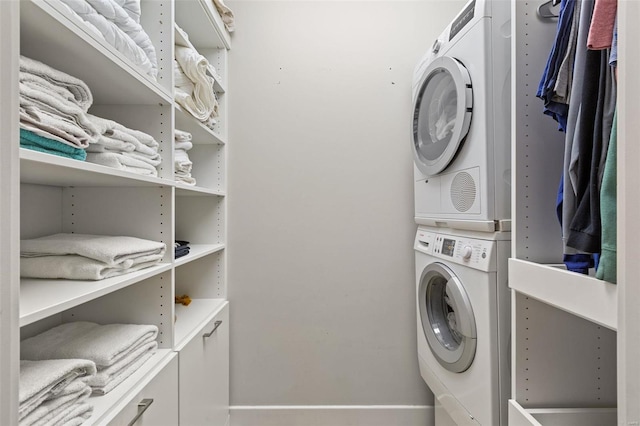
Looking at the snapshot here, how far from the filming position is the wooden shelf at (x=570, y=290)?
2.21 feet

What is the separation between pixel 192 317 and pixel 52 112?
109 cm

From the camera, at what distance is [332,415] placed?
1980 millimetres

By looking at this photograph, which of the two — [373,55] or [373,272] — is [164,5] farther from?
[373,272]

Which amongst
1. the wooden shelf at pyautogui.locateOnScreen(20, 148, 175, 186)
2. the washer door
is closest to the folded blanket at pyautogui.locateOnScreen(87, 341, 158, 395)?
the wooden shelf at pyautogui.locateOnScreen(20, 148, 175, 186)

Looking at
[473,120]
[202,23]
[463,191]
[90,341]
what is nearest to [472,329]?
[463,191]

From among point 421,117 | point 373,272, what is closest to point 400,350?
point 373,272

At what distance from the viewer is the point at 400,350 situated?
1.99 m

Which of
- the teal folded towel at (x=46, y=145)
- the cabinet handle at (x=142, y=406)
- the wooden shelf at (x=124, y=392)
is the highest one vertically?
the teal folded towel at (x=46, y=145)

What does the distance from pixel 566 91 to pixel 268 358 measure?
71.4 inches

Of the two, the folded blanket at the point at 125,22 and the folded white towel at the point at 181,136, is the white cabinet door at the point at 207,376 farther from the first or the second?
the folded blanket at the point at 125,22

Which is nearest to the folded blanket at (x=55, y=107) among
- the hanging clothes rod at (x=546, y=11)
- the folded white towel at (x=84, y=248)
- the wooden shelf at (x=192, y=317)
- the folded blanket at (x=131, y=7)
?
the folded white towel at (x=84, y=248)

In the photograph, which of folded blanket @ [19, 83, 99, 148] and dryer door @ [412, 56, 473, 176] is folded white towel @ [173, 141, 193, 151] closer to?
folded blanket @ [19, 83, 99, 148]

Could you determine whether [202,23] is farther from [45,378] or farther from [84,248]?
[45,378]

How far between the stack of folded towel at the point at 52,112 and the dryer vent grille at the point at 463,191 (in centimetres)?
117
